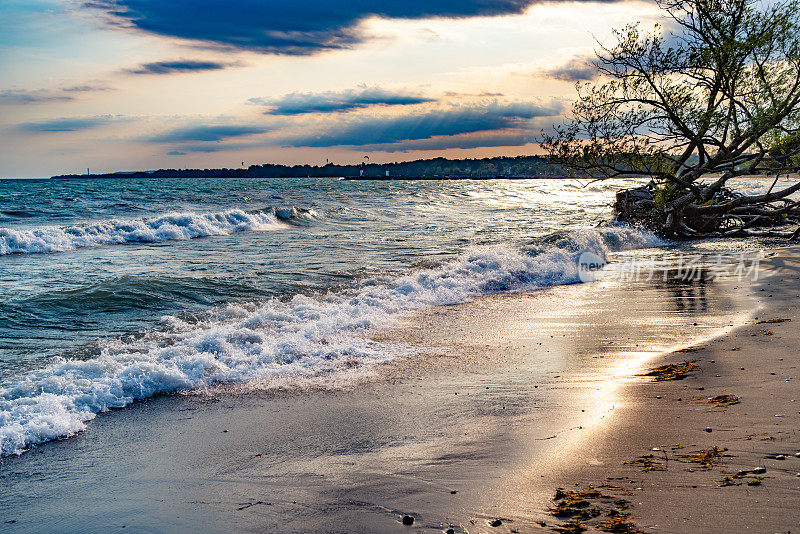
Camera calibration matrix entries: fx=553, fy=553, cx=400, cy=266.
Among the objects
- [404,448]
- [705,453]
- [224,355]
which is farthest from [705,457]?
[224,355]

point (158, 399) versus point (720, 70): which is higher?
point (720, 70)

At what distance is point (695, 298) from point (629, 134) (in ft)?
25.6

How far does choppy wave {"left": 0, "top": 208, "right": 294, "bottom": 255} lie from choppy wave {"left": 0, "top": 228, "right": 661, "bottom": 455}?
1551 cm

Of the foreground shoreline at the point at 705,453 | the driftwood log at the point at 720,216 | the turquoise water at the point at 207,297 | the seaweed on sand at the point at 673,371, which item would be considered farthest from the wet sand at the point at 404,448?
the driftwood log at the point at 720,216

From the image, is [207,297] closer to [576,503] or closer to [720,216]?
[576,503]

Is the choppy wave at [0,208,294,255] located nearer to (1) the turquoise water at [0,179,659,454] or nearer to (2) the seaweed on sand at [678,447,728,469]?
(1) the turquoise water at [0,179,659,454]

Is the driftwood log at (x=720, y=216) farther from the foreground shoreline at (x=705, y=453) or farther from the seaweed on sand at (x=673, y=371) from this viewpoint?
the foreground shoreline at (x=705, y=453)

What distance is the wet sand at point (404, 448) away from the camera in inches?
131

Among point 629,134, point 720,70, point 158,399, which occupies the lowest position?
point 158,399

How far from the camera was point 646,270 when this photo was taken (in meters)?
13.4

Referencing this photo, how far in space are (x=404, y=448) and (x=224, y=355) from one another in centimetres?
353

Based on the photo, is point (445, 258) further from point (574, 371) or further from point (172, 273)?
point (574, 371)

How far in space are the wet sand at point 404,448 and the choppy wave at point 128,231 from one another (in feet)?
62.8

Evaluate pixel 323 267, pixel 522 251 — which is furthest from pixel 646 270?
pixel 323 267
